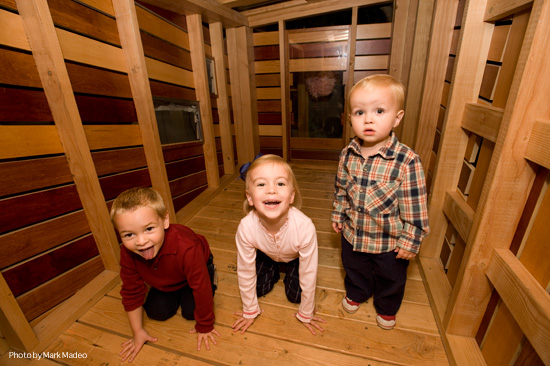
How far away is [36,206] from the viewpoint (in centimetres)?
142

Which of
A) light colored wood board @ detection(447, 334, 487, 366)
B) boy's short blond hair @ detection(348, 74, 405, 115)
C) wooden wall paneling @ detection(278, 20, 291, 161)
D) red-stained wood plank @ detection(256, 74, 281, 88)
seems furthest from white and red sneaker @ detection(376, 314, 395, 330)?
red-stained wood plank @ detection(256, 74, 281, 88)

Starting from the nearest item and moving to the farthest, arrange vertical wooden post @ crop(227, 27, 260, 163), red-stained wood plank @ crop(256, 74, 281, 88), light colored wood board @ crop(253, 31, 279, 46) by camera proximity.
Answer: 1. vertical wooden post @ crop(227, 27, 260, 163)
2. light colored wood board @ crop(253, 31, 279, 46)
3. red-stained wood plank @ crop(256, 74, 281, 88)

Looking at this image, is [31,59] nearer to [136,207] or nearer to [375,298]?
[136,207]

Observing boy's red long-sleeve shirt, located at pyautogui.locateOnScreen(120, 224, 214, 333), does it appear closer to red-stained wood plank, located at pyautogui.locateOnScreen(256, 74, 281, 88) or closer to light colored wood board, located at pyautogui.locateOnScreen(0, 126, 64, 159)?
light colored wood board, located at pyautogui.locateOnScreen(0, 126, 64, 159)

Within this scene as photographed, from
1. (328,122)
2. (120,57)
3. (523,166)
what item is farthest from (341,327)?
(328,122)

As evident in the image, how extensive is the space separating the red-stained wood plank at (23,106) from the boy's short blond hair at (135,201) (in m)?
0.79

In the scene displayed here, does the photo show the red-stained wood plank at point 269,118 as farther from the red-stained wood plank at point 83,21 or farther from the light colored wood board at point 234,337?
the light colored wood board at point 234,337

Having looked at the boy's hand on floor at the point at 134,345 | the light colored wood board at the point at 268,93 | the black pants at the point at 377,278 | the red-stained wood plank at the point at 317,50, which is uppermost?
the red-stained wood plank at the point at 317,50

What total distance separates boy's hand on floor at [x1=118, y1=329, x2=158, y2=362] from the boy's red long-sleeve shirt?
0.51 ft

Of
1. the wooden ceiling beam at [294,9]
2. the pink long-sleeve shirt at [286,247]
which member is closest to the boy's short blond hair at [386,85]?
the pink long-sleeve shirt at [286,247]

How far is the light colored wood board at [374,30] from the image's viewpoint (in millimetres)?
3197

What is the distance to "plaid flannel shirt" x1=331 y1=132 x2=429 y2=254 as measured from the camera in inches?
45.7

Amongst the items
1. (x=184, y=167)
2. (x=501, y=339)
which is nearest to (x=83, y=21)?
(x=184, y=167)

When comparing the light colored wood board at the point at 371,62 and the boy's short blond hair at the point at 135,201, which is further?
the light colored wood board at the point at 371,62
